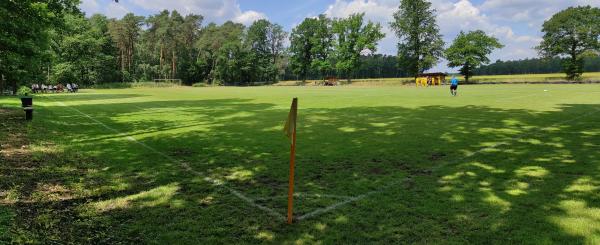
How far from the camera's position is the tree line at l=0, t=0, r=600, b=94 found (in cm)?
8162

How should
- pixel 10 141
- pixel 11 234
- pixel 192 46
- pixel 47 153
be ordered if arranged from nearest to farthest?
pixel 11 234 → pixel 47 153 → pixel 10 141 → pixel 192 46

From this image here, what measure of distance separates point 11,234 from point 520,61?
180 m

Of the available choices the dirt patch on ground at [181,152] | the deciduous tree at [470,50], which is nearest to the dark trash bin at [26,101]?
the dirt patch on ground at [181,152]

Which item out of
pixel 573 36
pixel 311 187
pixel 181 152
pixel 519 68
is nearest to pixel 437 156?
pixel 311 187

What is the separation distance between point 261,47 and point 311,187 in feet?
383

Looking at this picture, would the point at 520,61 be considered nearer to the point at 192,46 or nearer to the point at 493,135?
the point at 192,46

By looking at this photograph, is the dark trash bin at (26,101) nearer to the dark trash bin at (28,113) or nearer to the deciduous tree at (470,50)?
the dark trash bin at (28,113)

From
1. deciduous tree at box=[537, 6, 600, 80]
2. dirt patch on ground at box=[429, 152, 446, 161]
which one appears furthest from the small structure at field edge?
dirt patch on ground at box=[429, 152, 446, 161]

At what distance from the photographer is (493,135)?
473 inches

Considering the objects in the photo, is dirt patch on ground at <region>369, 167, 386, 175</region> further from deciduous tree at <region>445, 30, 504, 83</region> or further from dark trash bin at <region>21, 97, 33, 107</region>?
deciduous tree at <region>445, 30, 504, 83</region>

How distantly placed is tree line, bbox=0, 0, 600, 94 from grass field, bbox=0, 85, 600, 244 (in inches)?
2682

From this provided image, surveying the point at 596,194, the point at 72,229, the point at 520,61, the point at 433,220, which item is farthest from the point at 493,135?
the point at 520,61

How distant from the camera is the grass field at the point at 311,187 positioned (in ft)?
15.9

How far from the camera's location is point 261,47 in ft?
395
